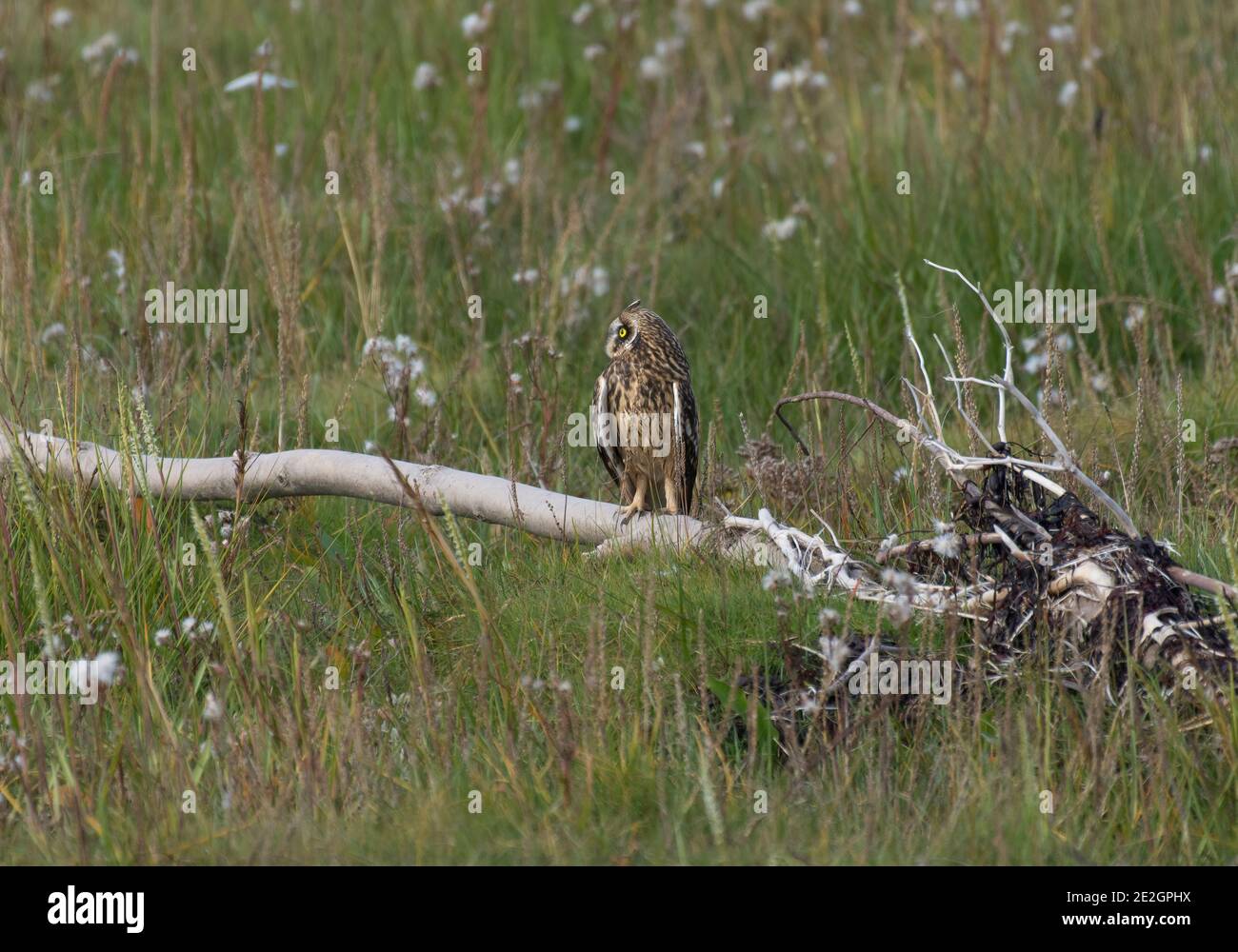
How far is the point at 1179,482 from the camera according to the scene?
407 cm

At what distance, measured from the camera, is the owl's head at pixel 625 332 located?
16.0 feet

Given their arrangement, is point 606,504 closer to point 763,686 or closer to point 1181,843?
point 763,686

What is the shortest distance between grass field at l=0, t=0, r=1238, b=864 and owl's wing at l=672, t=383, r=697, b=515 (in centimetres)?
19

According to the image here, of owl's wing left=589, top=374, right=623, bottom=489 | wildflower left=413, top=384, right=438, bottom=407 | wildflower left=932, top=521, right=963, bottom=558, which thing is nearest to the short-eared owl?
owl's wing left=589, top=374, right=623, bottom=489

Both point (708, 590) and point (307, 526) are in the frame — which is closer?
point (708, 590)

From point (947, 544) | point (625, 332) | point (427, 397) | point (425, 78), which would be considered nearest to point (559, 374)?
point (427, 397)

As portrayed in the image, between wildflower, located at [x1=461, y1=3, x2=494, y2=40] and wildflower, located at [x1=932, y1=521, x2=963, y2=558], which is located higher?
wildflower, located at [x1=461, y1=3, x2=494, y2=40]

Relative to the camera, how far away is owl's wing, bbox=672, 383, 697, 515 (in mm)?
4750

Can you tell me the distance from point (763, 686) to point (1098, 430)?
2.30 metres

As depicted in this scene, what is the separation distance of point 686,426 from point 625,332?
39 cm

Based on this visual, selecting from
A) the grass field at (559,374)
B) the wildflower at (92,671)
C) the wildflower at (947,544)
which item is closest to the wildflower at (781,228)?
the grass field at (559,374)

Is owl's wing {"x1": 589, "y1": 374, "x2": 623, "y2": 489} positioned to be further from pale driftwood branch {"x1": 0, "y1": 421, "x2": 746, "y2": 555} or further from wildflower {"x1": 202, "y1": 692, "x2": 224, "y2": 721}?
wildflower {"x1": 202, "y1": 692, "x2": 224, "y2": 721}

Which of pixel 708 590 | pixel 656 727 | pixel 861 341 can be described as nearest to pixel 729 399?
pixel 861 341

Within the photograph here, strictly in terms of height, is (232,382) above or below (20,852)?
above
